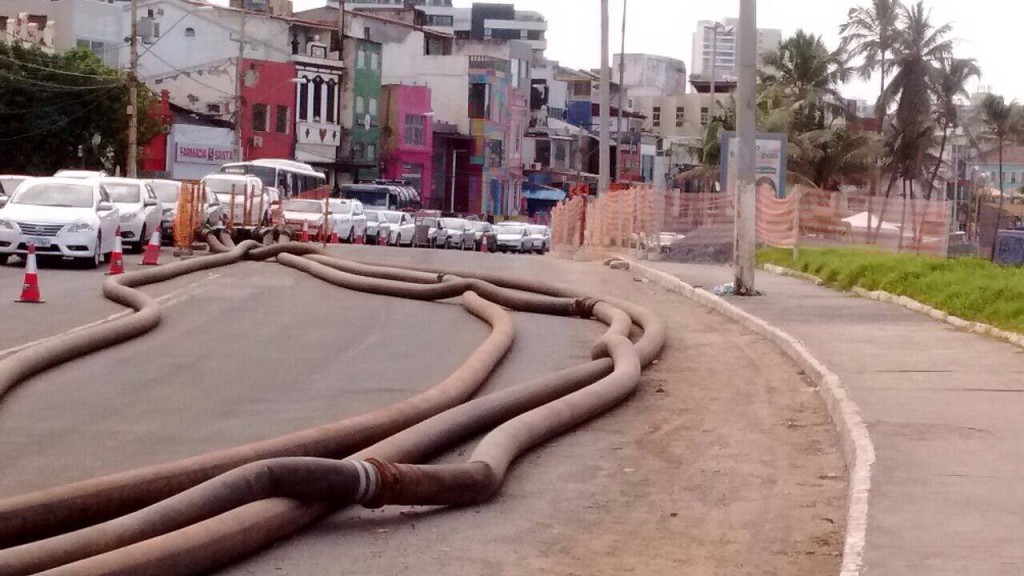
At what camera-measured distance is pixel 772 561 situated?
7750 millimetres

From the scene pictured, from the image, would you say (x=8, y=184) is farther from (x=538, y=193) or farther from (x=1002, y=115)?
(x=1002, y=115)

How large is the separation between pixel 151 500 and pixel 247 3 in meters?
99.3

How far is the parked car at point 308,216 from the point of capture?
4506 centimetres

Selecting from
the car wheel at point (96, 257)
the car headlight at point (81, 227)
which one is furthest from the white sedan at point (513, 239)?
the car headlight at point (81, 227)

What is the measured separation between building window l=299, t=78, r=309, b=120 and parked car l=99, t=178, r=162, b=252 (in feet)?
181

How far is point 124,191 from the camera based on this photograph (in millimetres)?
33250

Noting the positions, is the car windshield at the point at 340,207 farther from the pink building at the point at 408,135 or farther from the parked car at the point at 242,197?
the pink building at the point at 408,135

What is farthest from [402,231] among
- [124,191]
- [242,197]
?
[124,191]

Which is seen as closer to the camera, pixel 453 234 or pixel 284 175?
pixel 453 234

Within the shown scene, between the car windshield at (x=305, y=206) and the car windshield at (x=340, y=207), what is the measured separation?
7.70 feet

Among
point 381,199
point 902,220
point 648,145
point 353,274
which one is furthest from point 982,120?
point 353,274

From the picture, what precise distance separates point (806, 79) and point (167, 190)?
46807 mm

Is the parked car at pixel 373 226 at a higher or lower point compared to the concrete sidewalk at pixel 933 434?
lower

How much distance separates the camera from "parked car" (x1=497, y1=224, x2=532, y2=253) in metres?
68.2
